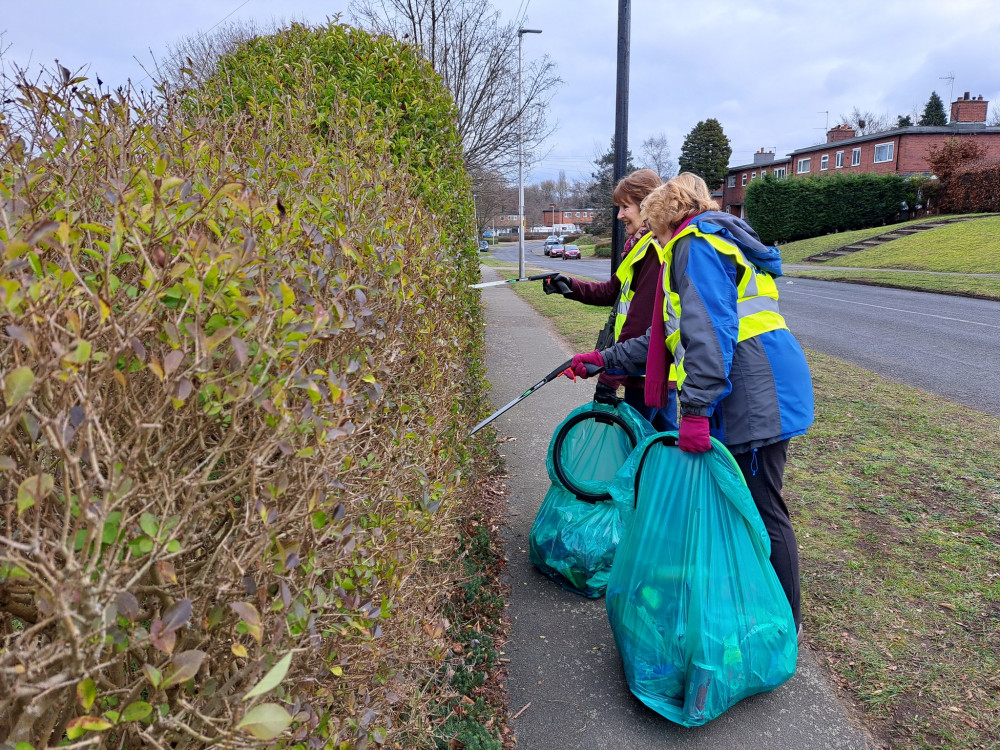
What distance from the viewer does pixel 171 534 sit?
918 mm

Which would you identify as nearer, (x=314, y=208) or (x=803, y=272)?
(x=314, y=208)

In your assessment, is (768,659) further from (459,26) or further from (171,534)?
(459,26)

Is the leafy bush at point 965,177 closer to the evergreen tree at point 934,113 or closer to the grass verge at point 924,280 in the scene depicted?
the grass verge at point 924,280

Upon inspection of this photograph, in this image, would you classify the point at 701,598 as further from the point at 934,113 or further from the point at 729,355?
the point at 934,113

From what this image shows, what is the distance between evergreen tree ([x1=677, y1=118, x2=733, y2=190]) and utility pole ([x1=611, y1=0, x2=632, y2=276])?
52831 millimetres

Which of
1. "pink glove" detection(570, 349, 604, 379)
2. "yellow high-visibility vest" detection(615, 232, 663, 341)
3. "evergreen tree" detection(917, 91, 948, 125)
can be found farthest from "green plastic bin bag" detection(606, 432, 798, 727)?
"evergreen tree" detection(917, 91, 948, 125)

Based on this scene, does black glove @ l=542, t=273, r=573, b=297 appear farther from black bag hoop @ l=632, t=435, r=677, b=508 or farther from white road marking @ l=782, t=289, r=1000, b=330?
white road marking @ l=782, t=289, r=1000, b=330

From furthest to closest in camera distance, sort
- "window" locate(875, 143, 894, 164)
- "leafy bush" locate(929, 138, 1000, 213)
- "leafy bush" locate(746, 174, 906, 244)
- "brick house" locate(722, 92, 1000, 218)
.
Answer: "window" locate(875, 143, 894, 164) < "brick house" locate(722, 92, 1000, 218) < "leafy bush" locate(746, 174, 906, 244) < "leafy bush" locate(929, 138, 1000, 213)

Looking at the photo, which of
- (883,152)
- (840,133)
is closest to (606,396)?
(883,152)

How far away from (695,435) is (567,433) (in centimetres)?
112

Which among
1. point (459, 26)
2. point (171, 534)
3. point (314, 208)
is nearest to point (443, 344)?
point (314, 208)

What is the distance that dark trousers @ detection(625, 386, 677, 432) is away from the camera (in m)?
3.21

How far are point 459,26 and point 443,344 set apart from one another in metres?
9.97

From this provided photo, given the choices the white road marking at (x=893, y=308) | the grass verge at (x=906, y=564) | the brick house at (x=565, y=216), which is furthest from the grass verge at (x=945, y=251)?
the brick house at (x=565, y=216)
